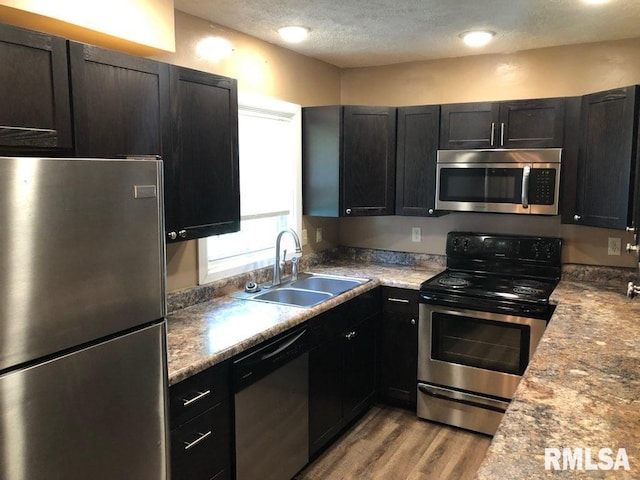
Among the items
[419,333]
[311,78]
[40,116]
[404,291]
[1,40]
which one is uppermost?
[311,78]

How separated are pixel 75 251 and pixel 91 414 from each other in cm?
46

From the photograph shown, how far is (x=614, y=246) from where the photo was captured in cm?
328

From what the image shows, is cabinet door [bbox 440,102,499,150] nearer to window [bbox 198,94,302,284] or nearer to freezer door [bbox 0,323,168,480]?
window [bbox 198,94,302,284]

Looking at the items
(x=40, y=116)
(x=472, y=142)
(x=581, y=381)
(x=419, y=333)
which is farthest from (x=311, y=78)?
(x=581, y=381)

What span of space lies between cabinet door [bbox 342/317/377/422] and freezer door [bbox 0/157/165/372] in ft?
5.65

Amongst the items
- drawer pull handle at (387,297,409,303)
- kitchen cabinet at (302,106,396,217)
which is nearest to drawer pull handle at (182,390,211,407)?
drawer pull handle at (387,297,409,303)

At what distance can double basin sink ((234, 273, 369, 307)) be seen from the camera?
10.0 ft

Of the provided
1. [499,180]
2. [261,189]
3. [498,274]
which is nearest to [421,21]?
[499,180]

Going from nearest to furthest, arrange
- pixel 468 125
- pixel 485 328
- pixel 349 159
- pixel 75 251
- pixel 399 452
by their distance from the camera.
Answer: pixel 75 251
pixel 399 452
pixel 485 328
pixel 468 125
pixel 349 159

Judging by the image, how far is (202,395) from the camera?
2.01 metres

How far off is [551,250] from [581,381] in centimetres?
180

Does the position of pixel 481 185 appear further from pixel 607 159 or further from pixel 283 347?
pixel 283 347

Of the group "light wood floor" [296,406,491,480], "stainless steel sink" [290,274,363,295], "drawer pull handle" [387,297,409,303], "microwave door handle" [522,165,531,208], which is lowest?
"light wood floor" [296,406,491,480]

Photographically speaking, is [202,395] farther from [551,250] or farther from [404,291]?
[551,250]
